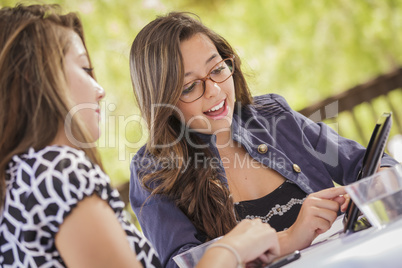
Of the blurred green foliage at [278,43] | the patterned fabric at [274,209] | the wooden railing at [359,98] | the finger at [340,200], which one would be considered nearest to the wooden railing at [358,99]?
the wooden railing at [359,98]

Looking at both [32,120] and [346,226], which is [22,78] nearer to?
[32,120]

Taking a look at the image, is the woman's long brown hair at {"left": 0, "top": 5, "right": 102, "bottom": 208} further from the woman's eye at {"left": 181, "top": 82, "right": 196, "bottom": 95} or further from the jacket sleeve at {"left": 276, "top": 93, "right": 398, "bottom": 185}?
the jacket sleeve at {"left": 276, "top": 93, "right": 398, "bottom": 185}

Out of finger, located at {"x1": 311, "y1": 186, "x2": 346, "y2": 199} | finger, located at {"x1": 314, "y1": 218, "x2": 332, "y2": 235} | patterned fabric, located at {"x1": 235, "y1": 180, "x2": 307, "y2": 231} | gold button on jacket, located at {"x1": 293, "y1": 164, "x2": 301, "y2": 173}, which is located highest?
finger, located at {"x1": 311, "y1": 186, "x2": 346, "y2": 199}

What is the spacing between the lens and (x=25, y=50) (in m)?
0.89

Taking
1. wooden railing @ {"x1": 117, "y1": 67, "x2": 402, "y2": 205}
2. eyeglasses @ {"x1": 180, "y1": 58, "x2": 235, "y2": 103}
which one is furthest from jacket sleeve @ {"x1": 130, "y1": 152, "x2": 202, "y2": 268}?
wooden railing @ {"x1": 117, "y1": 67, "x2": 402, "y2": 205}

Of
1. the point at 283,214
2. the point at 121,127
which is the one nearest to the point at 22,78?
the point at 283,214

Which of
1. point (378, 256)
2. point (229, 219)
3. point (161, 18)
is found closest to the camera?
point (378, 256)

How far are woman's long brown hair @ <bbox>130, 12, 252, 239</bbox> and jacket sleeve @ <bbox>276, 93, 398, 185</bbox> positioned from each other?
0.36 metres

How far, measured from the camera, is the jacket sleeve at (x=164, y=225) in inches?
54.9

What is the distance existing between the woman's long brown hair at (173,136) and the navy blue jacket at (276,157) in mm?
43

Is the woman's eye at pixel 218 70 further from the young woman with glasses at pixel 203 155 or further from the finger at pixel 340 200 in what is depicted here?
the finger at pixel 340 200

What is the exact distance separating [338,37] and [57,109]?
2.95m

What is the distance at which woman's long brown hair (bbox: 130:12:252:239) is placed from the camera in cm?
149

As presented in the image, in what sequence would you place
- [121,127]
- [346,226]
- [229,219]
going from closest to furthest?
[346,226] → [229,219] → [121,127]
